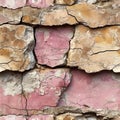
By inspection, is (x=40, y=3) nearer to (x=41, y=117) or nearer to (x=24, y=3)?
(x=24, y=3)

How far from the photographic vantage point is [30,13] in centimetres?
133

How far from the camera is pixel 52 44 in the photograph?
1.34 metres

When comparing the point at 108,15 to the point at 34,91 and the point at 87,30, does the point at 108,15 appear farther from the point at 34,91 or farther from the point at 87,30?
the point at 34,91

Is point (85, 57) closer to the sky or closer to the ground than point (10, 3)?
closer to the ground

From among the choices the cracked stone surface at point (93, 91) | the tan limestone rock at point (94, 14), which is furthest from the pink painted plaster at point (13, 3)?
the cracked stone surface at point (93, 91)

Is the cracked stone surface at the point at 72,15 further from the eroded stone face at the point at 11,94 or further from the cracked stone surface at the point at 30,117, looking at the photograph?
the cracked stone surface at the point at 30,117

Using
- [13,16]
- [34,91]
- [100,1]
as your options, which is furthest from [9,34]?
[100,1]

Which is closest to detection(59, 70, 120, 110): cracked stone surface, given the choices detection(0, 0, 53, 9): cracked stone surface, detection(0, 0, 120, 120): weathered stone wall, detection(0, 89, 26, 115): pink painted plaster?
detection(0, 0, 120, 120): weathered stone wall

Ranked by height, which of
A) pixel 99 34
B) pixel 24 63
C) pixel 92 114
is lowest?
pixel 92 114

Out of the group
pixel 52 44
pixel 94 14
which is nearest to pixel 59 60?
pixel 52 44

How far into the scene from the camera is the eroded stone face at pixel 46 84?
1341 mm

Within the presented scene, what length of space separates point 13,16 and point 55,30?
5.3 inches

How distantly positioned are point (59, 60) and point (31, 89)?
13 cm

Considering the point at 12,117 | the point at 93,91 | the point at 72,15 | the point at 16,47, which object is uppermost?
the point at 72,15
